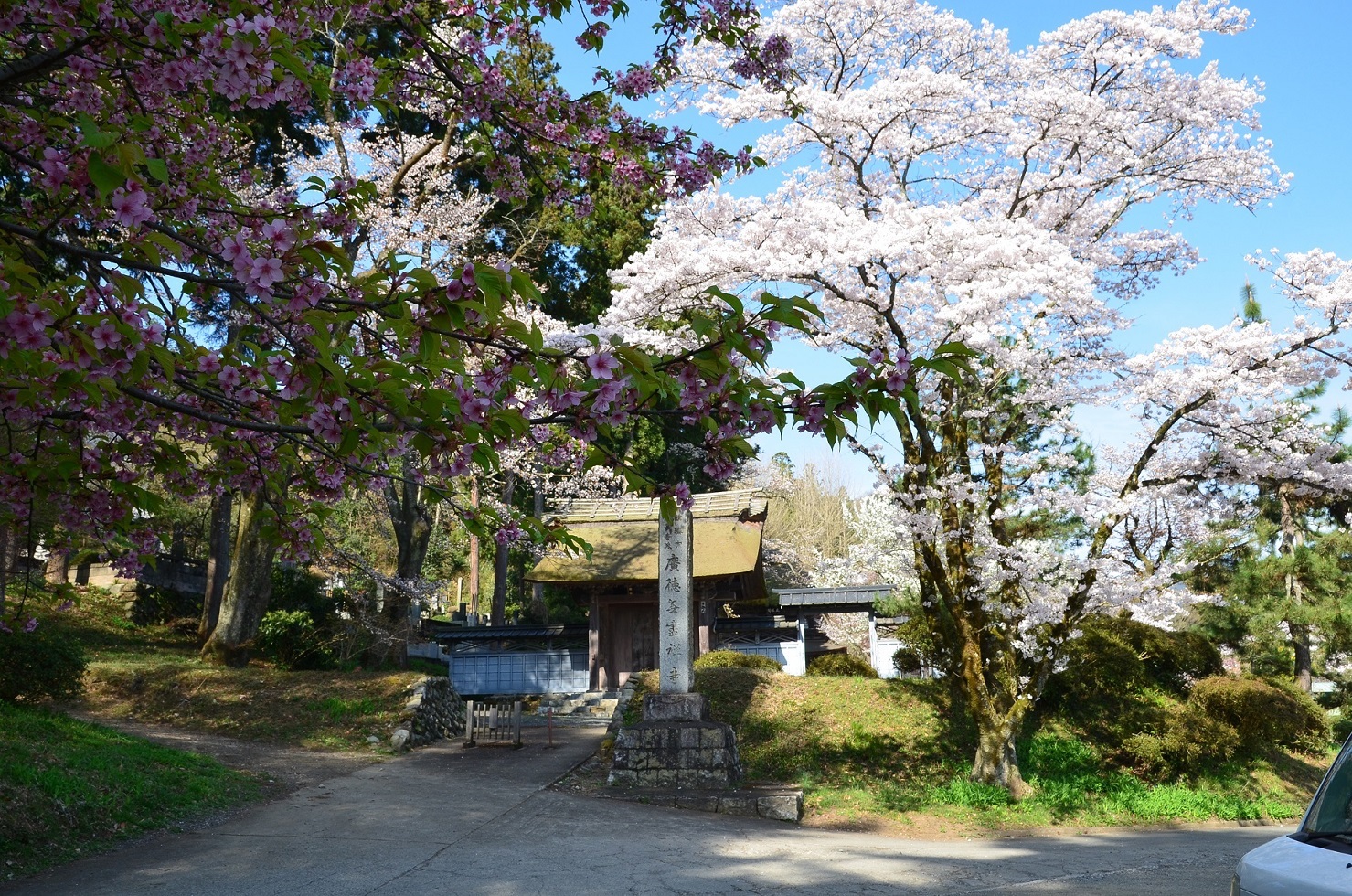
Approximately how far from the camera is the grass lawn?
6910 millimetres

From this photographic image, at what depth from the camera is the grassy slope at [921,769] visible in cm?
1146

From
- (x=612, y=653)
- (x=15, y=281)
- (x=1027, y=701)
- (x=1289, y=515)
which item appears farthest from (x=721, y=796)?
(x=1289, y=515)

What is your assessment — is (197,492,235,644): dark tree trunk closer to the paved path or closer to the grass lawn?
the grass lawn

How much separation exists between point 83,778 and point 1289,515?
66.0ft

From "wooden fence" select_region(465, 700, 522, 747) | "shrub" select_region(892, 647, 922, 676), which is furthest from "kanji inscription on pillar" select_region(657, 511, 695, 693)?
"shrub" select_region(892, 647, 922, 676)

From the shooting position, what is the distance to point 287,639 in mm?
18000

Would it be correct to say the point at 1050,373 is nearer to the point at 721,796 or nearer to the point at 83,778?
the point at 721,796

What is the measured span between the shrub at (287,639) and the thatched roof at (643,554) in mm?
5368

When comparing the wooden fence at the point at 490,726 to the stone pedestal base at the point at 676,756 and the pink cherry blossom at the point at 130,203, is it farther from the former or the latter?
the pink cherry blossom at the point at 130,203

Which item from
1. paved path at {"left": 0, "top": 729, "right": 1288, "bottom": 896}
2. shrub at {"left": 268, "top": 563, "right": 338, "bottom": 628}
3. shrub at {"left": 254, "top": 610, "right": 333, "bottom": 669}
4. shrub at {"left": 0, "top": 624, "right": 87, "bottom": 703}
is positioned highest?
shrub at {"left": 268, "top": 563, "right": 338, "bottom": 628}

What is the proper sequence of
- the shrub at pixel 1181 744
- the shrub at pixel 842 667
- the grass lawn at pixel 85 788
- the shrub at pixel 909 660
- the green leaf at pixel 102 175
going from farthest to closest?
the shrub at pixel 842 667, the shrub at pixel 909 660, the shrub at pixel 1181 744, the grass lawn at pixel 85 788, the green leaf at pixel 102 175

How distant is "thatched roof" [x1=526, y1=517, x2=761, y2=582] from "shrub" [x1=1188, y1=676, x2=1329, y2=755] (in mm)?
10153

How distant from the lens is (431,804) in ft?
32.2

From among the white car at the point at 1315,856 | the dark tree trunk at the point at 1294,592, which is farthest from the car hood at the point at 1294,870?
the dark tree trunk at the point at 1294,592
